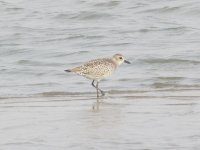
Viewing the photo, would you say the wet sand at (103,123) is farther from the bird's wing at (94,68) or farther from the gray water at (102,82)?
the bird's wing at (94,68)

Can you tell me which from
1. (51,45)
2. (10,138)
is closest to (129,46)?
(51,45)

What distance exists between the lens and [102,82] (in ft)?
42.6

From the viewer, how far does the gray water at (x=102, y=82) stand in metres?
7.97

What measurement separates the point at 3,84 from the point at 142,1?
9.49 metres

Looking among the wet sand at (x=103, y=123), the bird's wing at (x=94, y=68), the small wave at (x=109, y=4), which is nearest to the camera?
the wet sand at (x=103, y=123)

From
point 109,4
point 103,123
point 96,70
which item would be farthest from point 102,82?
point 109,4

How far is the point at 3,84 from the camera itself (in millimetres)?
12820

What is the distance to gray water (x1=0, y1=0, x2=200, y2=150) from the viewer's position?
7.97 metres

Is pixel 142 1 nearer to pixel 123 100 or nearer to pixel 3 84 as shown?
pixel 3 84

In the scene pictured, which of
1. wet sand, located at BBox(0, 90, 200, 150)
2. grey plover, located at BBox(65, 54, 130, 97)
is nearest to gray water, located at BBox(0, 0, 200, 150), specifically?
wet sand, located at BBox(0, 90, 200, 150)

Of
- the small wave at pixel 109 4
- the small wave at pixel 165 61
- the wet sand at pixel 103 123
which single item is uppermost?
the wet sand at pixel 103 123

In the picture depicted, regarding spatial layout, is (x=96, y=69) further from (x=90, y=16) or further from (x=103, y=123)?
(x=90, y=16)

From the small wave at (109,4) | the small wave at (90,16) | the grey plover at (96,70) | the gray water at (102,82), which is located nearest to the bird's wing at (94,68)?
the grey plover at (96,70)

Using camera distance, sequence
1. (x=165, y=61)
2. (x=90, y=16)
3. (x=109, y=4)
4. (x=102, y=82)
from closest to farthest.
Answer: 1. (x=102, y=82)
2. (x=165, y=61)
3. (x=90, y=16)
4. (x=109, y=4)
